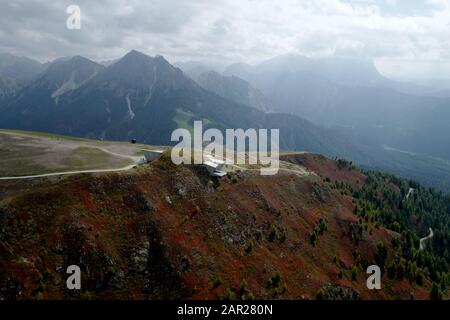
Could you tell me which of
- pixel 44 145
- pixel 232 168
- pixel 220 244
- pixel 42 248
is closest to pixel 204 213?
pixel 220 244

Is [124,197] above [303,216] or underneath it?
above

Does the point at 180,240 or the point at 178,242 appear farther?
the point at 180,240

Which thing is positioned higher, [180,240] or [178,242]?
[180,240]

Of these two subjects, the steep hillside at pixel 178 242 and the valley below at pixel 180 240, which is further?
the valley below at pixel 180 240

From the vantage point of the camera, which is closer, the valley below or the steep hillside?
the steep hillside

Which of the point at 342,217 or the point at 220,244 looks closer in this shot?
the point at 220,244
